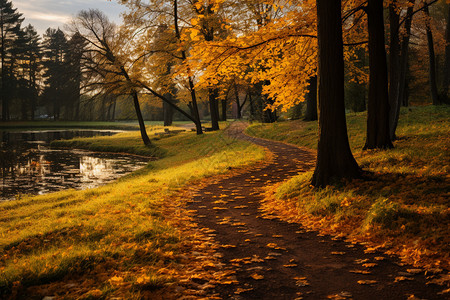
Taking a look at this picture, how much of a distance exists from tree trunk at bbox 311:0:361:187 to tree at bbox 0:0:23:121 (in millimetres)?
58260

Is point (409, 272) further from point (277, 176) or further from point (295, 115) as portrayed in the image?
point (295, 115)

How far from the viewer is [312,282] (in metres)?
4.01

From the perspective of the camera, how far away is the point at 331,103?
7.16 metres

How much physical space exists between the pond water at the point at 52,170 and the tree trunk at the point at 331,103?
9673mm

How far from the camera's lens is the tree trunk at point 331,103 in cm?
698

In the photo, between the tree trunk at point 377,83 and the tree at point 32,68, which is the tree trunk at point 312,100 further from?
the tree at point 32,68

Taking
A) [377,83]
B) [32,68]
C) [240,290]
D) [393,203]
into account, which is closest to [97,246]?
[240,290]

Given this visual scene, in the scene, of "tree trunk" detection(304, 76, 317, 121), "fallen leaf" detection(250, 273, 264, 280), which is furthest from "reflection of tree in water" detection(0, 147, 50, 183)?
"tree trunk" detection(304, 76, 317, 121)

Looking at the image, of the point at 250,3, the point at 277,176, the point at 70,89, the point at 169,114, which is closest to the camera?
the point at 277,176

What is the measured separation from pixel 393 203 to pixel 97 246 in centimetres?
477

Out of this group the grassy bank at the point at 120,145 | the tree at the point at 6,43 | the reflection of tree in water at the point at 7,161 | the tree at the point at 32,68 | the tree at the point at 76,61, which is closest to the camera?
the reflection of tree in water at the point at 7,161

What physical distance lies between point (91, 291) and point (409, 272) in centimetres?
364

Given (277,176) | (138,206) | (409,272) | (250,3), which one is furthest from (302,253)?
(250,3)

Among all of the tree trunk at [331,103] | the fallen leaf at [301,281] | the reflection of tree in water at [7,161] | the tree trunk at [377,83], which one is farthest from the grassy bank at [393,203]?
the reflection of tree in water at [7,161]
